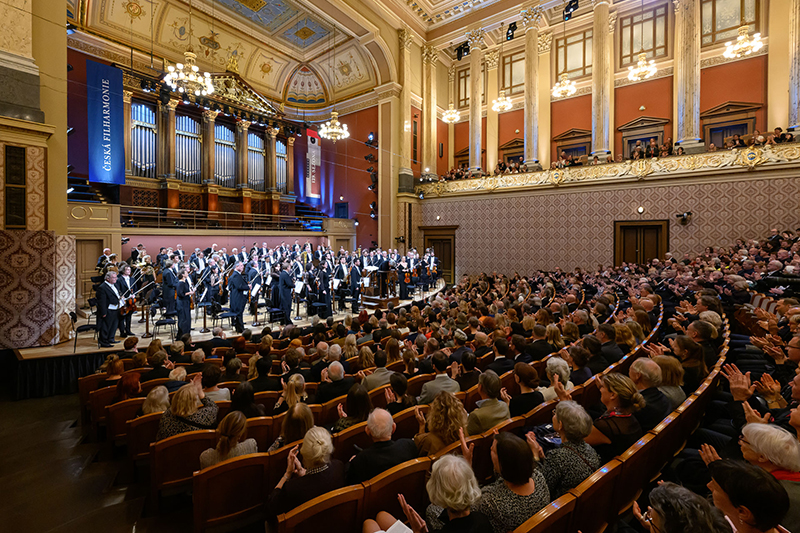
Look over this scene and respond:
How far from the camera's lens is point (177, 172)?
1400cm

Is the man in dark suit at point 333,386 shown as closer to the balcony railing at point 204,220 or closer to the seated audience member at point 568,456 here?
the seated audience member at point 568,456

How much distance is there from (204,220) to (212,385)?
12.6 metres

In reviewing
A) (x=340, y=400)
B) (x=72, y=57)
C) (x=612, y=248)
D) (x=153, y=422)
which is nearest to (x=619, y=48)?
(x=612, y=248)

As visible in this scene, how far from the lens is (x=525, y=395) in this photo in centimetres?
260

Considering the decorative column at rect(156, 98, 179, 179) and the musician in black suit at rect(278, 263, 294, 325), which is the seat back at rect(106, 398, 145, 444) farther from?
the decorative column at rect(156, 98, 179, 179)

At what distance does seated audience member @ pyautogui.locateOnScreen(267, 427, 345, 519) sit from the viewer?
1.80 metres

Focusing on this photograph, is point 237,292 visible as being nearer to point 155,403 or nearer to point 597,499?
point 155,403

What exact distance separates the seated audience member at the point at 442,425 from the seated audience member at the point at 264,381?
171 cm

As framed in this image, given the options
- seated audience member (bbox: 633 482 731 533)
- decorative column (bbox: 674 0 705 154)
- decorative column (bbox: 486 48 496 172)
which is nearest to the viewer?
seated audience member (bbox: 633 482 731 533)

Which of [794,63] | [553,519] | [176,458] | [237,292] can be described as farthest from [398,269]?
[794,63]

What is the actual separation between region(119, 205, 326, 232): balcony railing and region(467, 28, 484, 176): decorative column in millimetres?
7085

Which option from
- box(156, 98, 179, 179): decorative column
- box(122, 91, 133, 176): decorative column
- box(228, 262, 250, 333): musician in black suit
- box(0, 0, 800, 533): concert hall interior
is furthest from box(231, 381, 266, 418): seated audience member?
box(156, 98, 179, 179): decorative column

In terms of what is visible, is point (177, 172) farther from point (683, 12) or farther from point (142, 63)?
point (683, 12)

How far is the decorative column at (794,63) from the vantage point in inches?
383
